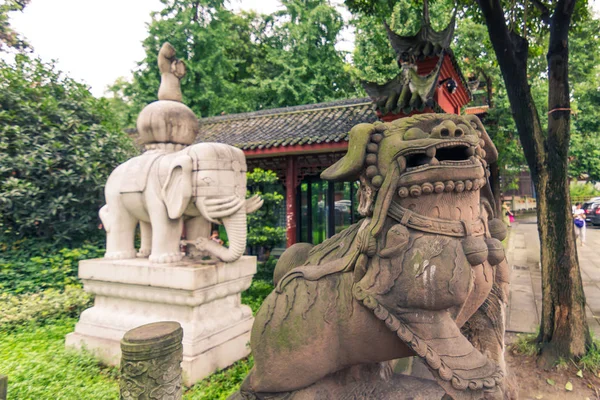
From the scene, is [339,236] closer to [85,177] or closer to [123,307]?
[123,307]

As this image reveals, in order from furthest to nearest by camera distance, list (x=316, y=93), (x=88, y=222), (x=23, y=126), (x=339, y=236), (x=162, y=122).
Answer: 1. (x=316, y=93)
2. (x=88, y=222)
3. (x=23, y=126)
4. (x=162, y=122)
5. (x=339, y=236)

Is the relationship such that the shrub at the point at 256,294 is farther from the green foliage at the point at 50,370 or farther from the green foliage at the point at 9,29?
the green foliage at the point at 9,29

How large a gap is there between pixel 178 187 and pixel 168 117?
0.87 m

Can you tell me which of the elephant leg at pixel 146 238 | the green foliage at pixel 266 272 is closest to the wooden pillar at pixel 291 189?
the green foliage at pixel 266 272

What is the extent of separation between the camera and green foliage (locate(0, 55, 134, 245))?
5.38 metres

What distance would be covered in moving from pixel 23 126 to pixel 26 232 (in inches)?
66.7

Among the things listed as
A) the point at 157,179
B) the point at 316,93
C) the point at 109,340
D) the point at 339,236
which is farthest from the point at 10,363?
the point at 316,93

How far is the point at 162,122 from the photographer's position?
3.61m

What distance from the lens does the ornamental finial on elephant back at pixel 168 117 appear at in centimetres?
362

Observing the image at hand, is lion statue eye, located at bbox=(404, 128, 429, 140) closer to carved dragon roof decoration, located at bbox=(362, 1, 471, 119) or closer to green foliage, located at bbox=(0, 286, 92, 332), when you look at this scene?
carved dragon roof decoration, located at bbox=(362, 1, 471, 119)

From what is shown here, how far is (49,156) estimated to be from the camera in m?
5.55

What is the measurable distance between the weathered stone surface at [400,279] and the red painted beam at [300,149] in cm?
504

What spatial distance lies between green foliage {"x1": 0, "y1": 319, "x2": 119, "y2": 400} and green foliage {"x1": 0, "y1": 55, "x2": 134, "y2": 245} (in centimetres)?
229

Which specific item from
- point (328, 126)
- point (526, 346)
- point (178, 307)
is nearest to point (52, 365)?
point (178, 307)
